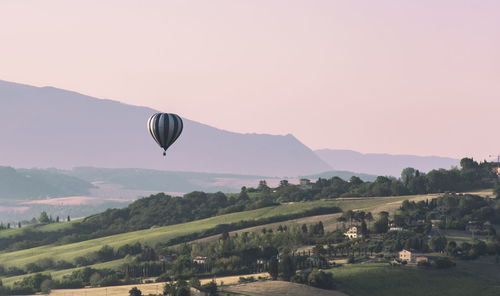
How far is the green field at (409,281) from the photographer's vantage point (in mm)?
145125

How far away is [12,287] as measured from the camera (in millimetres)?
178625

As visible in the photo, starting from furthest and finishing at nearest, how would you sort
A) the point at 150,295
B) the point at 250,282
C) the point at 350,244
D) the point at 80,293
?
1. the point at 350,244
2. the point at 80,293
3. the point at 250,282
4. the point at 150,295

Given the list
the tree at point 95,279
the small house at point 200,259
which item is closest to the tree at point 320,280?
the small house at point 200,259

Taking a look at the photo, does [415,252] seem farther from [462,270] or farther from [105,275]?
[105,275]

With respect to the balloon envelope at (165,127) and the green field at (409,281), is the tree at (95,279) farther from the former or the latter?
the green field at (409,281)

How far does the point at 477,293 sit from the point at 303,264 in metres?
32.4

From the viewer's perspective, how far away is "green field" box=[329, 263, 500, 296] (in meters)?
145

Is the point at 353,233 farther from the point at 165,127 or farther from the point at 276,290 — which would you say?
the point at 165,127

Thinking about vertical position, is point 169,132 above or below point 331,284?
above

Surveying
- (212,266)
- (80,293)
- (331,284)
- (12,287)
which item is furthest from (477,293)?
(12,287)

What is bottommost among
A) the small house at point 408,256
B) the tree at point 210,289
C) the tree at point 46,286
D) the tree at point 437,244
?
the tree at point 46,286

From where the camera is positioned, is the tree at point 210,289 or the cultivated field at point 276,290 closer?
the tree at point 210,289

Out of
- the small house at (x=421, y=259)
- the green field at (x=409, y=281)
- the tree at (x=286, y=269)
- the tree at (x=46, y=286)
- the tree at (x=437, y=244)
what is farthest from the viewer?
the tree at (x=437, y=244)

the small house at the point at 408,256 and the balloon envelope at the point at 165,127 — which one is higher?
the balloon envelope at the point at 165,127
